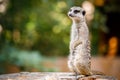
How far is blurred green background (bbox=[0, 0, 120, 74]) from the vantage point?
7.80 meters

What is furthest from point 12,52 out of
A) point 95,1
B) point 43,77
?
point 43,77

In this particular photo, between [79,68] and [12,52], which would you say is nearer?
[79,68]

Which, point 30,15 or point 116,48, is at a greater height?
point 30,15

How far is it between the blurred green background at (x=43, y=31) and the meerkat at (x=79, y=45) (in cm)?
377

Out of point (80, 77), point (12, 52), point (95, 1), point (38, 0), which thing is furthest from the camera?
point (95, 1)

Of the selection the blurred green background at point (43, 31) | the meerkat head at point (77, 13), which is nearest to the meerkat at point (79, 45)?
the meerkat head at point (77, 13)

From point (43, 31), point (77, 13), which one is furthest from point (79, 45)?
point (43, 31)

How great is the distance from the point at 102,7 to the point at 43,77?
622cm

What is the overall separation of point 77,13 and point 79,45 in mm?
223

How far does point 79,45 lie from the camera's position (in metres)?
3.86

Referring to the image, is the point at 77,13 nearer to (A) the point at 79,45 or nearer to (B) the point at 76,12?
(B) the point at 76,12

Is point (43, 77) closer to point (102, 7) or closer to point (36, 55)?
point (36, 55)

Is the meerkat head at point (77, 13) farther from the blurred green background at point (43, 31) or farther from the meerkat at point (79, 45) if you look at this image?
the blurred green background at point (43, 31)

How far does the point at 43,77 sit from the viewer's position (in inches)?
152
